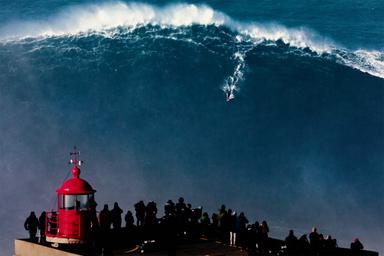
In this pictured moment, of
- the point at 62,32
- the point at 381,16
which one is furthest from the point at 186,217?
the point at 381,16

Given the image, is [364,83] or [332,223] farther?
[364,83]

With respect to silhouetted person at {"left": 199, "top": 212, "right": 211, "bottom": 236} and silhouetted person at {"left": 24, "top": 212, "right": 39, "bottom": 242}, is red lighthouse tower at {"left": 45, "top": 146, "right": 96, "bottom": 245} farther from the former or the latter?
silhouetted person at {"left": 199, "top": 212, "right": 211, "bottom": 236}

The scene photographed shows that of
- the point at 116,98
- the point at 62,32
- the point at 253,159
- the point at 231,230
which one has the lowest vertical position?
the point at 231,230

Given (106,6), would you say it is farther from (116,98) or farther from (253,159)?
(253,159)

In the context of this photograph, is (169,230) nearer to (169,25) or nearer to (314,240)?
(314,240)

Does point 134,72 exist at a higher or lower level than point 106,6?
lower

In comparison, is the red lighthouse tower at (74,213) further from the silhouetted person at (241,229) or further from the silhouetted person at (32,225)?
the silhouetted person at (241,229)

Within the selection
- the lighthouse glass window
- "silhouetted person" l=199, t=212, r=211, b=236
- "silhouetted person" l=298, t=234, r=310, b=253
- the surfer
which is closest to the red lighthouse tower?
the lighthouse glass window

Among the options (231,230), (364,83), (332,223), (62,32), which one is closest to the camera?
(231,230)
